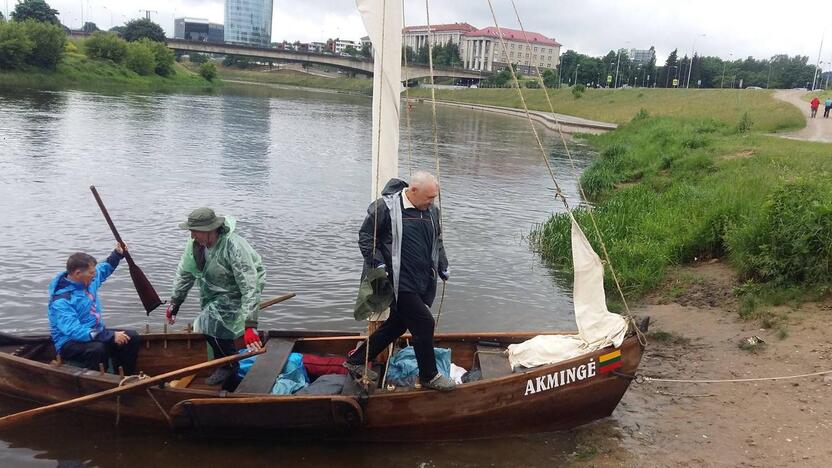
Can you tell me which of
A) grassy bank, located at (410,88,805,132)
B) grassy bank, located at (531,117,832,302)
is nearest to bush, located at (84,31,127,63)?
grassy bank, located at (410,88,805,132)

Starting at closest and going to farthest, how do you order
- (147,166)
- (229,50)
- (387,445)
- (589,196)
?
(387,445) → (589,196) → (147,166) → (229,50)

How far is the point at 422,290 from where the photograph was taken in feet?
20.5

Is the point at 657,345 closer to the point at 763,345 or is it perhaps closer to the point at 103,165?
the point at 763,345

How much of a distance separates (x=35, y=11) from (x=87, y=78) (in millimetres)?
43435

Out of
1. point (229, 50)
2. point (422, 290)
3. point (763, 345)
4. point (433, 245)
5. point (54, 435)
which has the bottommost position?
point (54, 435)

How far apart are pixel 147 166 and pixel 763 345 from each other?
2053 cm

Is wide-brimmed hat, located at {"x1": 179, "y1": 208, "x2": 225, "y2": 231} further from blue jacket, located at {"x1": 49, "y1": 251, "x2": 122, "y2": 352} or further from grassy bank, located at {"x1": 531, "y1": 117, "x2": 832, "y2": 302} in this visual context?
grassy bank, located at {"x1": 531, "y1": 117, "x2": 832, "y2": 302}

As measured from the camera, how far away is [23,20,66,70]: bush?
60.7 meters

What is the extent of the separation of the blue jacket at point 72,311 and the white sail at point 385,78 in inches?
125

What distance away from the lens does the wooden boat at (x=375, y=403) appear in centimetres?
635

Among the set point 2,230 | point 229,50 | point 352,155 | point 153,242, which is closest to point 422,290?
point 153,242

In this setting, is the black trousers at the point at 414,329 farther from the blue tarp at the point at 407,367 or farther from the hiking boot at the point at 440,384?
the blue tarp at the point at 407,367

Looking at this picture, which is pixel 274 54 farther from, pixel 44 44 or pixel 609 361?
pixel 609 361

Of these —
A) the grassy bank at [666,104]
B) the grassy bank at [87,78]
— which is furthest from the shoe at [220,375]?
the grassy bank at [87,78]
